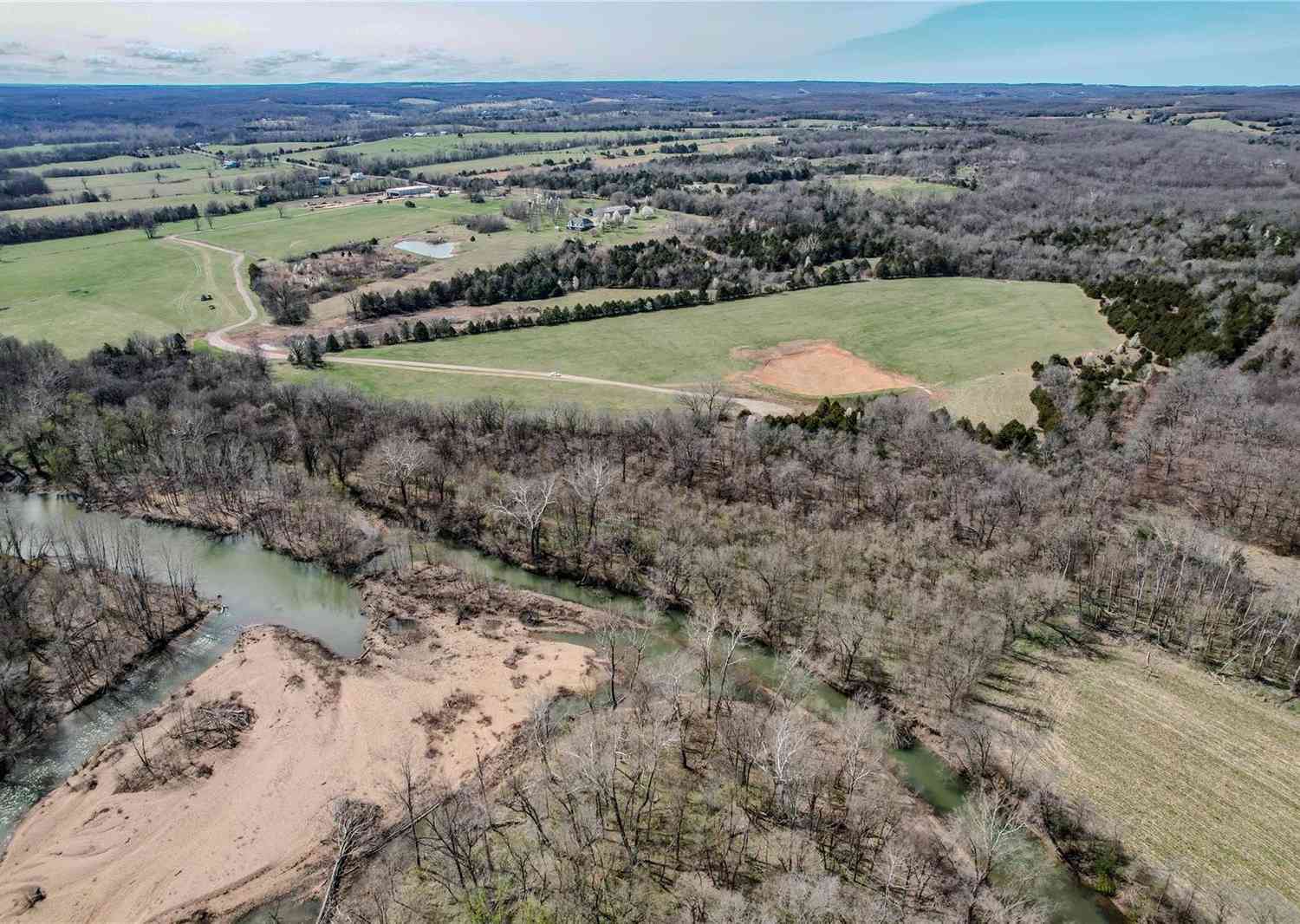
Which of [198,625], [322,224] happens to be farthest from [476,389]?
[322,224]

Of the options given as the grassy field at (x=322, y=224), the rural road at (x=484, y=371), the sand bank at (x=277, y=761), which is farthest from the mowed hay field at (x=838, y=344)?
the grassy field at (x=322, y=224)

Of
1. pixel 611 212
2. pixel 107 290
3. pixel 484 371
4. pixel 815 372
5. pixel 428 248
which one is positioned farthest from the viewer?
pixel 611 212

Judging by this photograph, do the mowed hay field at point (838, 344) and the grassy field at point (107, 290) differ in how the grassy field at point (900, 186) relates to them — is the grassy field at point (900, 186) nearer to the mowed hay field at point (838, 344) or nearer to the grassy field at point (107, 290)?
the mowed hay field at point (838, 344)

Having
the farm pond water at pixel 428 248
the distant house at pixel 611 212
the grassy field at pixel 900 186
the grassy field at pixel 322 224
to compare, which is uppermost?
the grassy field at pixel 900 186

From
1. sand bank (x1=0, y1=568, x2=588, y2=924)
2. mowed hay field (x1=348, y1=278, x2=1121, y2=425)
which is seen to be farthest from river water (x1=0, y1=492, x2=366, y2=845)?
mowed hay field (x1=348, y1=278, x2=1121, y2=425)

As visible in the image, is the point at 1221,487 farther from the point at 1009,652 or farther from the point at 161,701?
the point at 161,701

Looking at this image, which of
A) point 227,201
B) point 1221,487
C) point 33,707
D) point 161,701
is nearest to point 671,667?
point 161,701

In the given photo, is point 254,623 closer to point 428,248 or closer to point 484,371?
point 484,371
